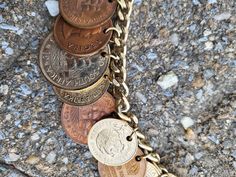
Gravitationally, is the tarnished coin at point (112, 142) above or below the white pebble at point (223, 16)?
below

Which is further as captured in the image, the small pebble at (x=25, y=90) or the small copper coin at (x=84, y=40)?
the small pebble at (x=25, y=90)

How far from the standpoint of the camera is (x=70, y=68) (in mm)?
1793

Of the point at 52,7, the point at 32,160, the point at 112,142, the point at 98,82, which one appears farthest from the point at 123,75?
the point at 32,160

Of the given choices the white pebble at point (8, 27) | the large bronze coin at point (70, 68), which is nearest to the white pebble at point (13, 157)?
the large bronze coin at point (70, 68)

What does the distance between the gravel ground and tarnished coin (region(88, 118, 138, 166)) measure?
10 cm

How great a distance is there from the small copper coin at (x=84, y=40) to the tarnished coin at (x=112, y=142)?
255mm

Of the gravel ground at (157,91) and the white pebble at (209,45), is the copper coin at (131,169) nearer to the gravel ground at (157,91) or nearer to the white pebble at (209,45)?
the gravel ground at (157,91)

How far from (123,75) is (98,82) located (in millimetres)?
86

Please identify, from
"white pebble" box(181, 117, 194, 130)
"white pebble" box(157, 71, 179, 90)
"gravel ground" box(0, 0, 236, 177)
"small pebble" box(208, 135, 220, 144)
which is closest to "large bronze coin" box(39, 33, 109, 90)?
"gravel ground" box(0, 0, 236, 177)

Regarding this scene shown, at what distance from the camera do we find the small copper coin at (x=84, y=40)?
1738 mm

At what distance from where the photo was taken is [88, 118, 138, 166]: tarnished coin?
6.00 feet

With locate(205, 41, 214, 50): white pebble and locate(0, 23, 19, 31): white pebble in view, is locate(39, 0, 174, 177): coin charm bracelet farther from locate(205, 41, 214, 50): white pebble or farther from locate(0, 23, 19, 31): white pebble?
locate(205, 41, 214, 50): white pebble

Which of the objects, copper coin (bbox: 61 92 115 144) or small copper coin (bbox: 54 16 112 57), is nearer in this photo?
small copper coin (bbox: 54 16 112 57)

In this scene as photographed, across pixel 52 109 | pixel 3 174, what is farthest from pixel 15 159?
pixel 52 109
